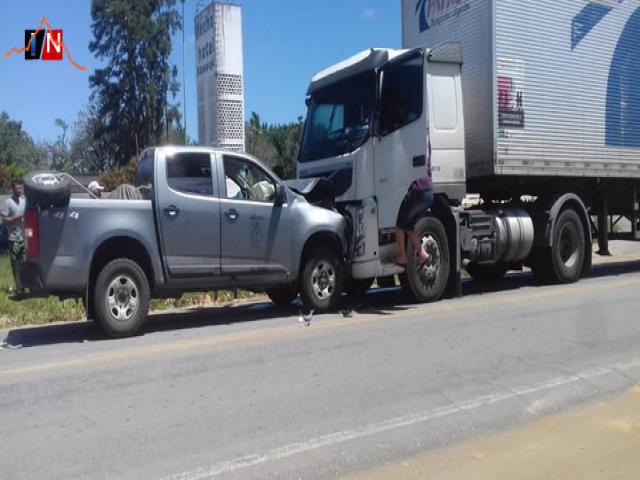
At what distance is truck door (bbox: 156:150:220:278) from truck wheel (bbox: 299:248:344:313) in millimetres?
1356

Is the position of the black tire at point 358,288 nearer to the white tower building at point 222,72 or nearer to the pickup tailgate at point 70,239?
the pickup tailgate at point 70,239

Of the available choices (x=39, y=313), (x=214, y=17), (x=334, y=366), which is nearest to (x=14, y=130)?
(x=214, y=17)

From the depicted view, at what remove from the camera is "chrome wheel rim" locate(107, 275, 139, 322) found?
8.17m

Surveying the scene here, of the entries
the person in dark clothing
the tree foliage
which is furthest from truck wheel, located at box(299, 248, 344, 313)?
the tree foliage

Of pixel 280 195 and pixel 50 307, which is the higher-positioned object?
pixel 280 195

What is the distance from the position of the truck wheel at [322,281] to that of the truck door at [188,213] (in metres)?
1.36

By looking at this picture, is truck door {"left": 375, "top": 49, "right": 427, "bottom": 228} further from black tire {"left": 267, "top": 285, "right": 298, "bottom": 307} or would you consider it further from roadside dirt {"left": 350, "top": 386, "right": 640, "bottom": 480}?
roadside dirt {"left": 350, "top": 386, "right": 640, "bottom": 480}

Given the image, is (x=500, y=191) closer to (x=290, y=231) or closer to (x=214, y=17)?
(x=290, y=231)

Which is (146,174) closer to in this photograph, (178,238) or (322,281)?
(178,238)

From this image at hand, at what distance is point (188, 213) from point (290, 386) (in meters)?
3.34

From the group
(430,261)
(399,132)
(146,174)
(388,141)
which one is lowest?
(430,261)

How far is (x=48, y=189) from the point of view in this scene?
778 centimetres

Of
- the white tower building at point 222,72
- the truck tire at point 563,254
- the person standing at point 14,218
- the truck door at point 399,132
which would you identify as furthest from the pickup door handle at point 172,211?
the white tower building at point 222,72

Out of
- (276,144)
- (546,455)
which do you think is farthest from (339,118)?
(276,144)
